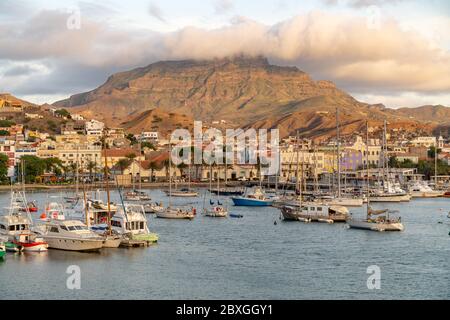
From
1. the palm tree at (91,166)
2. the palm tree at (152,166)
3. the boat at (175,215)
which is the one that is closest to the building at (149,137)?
the palm tree at (152,166)

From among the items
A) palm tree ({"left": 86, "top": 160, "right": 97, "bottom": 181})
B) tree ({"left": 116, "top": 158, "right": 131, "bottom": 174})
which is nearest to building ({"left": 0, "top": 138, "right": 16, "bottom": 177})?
palm tree ({"left": 86, "top": 160, "right": 97, "bottom": 181})

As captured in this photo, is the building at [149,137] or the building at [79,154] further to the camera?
the building at [149,137]

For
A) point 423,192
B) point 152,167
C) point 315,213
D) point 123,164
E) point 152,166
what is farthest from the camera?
point 152,166

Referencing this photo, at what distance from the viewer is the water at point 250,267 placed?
25047 mm

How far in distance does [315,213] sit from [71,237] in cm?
1829

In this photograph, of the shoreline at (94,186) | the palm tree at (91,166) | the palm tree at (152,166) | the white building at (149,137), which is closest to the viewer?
the shoreline at (94,186)

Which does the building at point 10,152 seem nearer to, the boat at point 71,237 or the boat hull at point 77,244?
the boat at point 71,237

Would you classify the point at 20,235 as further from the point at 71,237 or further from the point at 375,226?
the point at 375,226

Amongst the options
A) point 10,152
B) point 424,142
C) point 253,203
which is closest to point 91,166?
point 10,152

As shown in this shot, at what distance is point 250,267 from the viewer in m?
29.6

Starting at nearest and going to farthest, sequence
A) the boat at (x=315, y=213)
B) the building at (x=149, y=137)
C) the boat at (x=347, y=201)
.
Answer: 1. the boat at (x=315, y=213)
2. the boat at (x=347, y=201)
3. the building at (x=149, y=137)

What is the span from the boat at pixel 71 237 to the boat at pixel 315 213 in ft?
55.3

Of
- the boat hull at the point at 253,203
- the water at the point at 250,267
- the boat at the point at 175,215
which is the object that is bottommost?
the water at the point at 250,267
